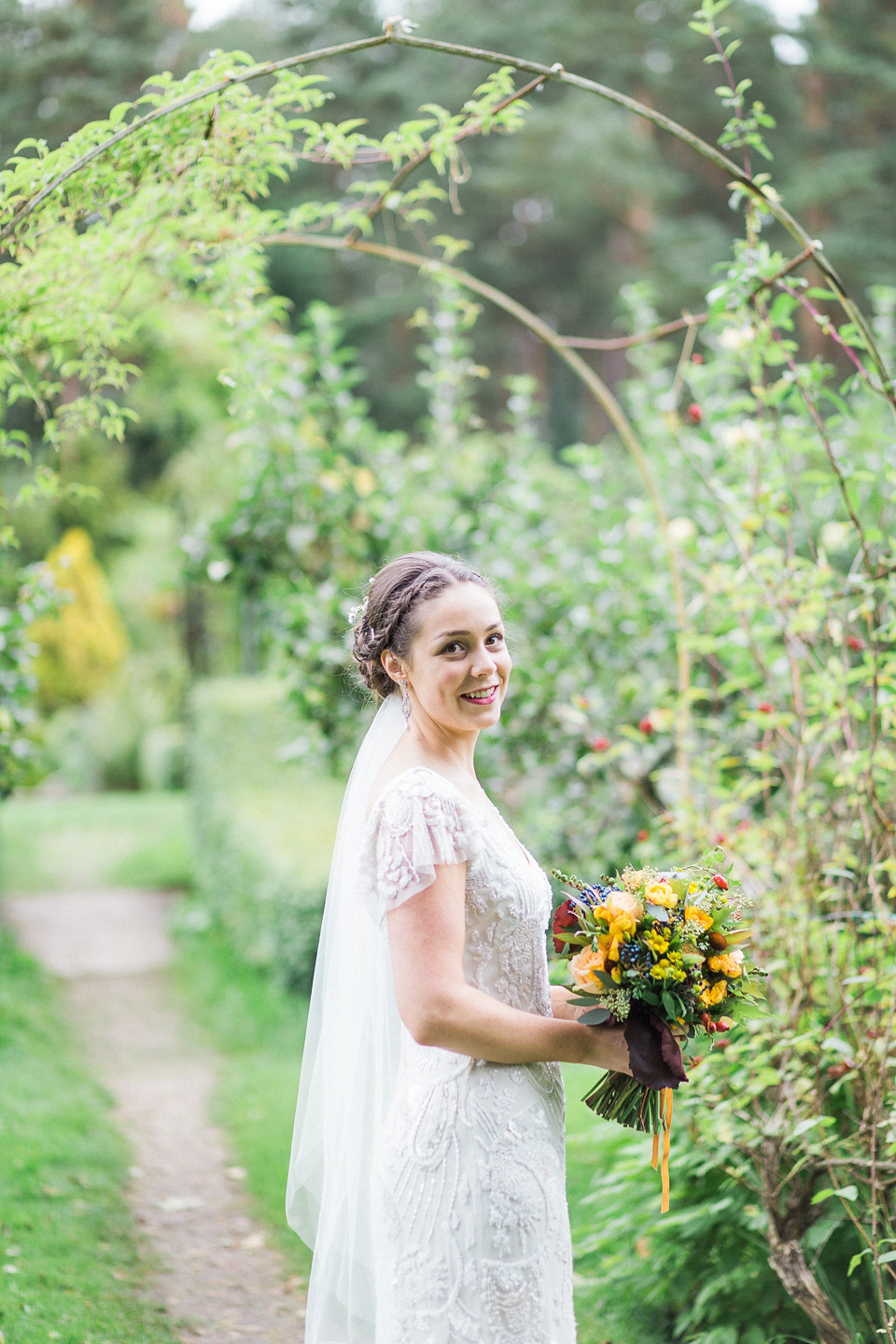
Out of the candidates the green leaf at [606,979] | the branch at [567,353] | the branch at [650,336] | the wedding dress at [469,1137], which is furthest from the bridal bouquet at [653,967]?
the branch at [650,336]

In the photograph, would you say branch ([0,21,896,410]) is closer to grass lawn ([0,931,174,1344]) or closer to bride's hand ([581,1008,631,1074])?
bride's hand ([581,1008,631,1074])

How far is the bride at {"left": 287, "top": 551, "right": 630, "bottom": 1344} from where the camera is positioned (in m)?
1.89

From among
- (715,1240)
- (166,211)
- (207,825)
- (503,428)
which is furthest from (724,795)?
(503,428)

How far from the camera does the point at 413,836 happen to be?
6.27ft

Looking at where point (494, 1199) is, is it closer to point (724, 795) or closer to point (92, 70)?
point (724, 795)

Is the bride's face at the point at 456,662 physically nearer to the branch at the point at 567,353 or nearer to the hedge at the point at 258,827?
the branch at the point at 567,353

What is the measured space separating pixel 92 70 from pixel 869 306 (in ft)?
37.1

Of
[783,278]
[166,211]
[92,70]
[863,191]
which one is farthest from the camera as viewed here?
[863,191]

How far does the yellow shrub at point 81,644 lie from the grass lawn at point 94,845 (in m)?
4.94

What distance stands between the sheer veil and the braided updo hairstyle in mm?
165

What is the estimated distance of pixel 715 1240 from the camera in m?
3.33

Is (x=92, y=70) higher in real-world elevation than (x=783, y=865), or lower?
higher

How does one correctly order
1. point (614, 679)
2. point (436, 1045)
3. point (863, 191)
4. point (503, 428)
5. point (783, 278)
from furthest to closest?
point (503, 428), point (863, 191), point (614, 679), point (783, 278), point (436, 1045)

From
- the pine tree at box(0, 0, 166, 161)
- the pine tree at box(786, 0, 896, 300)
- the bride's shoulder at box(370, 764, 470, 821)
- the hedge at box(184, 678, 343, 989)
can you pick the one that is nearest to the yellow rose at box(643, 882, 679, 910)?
the bride's shoulder at box(370, 764, 470, 821)
